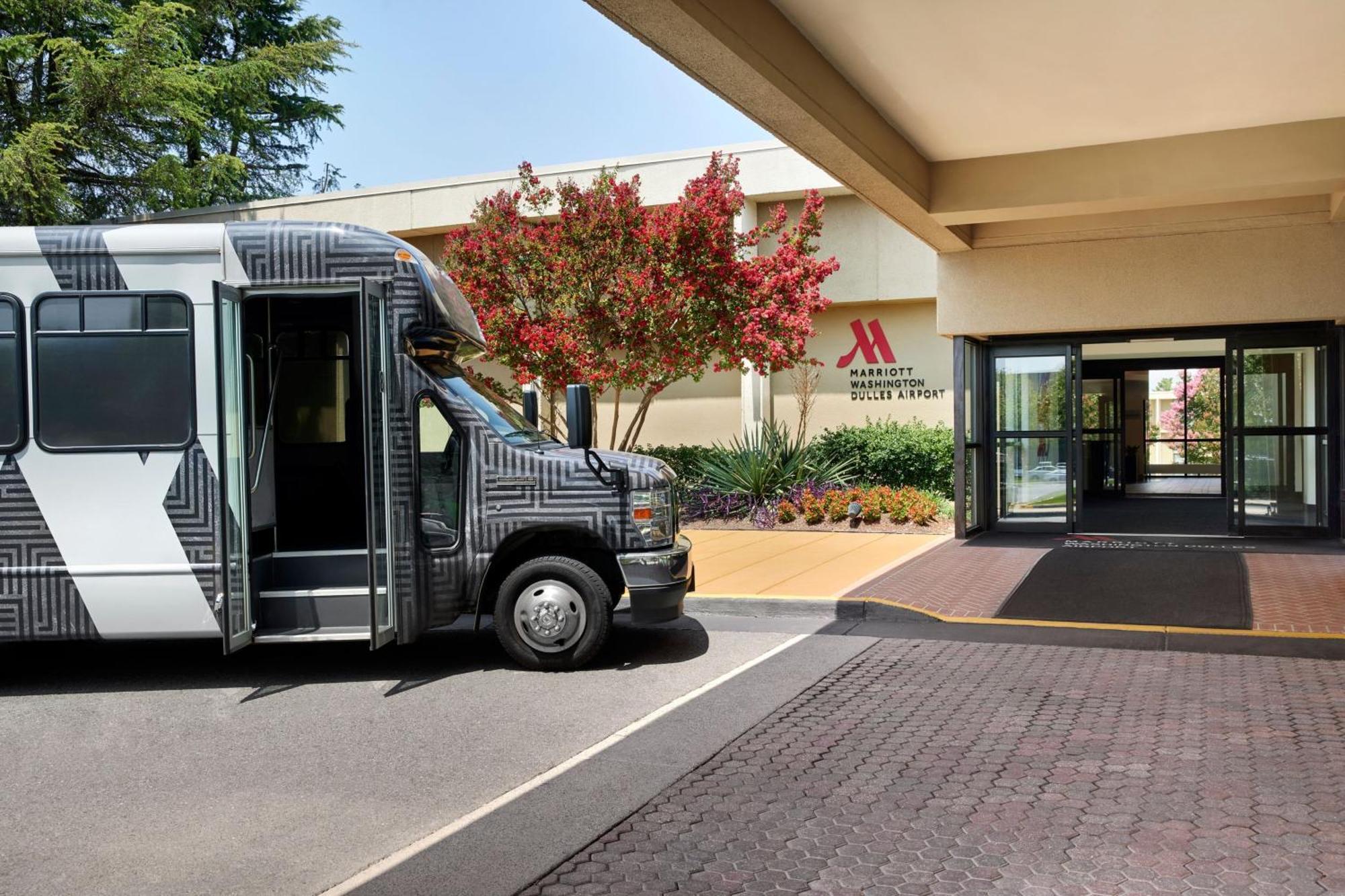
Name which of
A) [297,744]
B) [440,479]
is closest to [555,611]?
[440,479]

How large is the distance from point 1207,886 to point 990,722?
89.6 inches

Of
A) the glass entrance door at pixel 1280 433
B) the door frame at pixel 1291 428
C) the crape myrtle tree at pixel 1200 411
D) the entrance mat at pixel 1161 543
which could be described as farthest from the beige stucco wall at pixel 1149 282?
the crape myrtle tree at pixel 1200 411

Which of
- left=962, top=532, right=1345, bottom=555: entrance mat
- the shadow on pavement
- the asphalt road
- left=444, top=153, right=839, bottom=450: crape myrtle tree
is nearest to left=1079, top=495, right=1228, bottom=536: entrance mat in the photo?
left=962, top=532, right=1345, bottom=555: entrance mat

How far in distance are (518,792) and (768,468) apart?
1244 cm

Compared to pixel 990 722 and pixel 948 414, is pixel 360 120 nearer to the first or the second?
pixel 948 414

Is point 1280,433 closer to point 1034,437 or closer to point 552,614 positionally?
point 1034,437

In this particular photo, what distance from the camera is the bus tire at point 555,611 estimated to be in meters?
7.54

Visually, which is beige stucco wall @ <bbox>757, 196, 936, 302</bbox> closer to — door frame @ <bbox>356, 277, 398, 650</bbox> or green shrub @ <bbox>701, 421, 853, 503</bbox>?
green shrub @ <bbox>701, 421, 853, 503</bbox>

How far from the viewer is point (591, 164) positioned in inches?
821

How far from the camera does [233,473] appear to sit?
23.2ft

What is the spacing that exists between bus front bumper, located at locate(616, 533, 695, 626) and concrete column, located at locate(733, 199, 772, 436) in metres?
12.4

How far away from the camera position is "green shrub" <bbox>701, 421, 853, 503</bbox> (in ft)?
56.8

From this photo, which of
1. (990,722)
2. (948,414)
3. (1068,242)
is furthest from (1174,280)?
(990,722)

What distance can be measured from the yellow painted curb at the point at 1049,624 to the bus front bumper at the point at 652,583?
2199 millimetres
